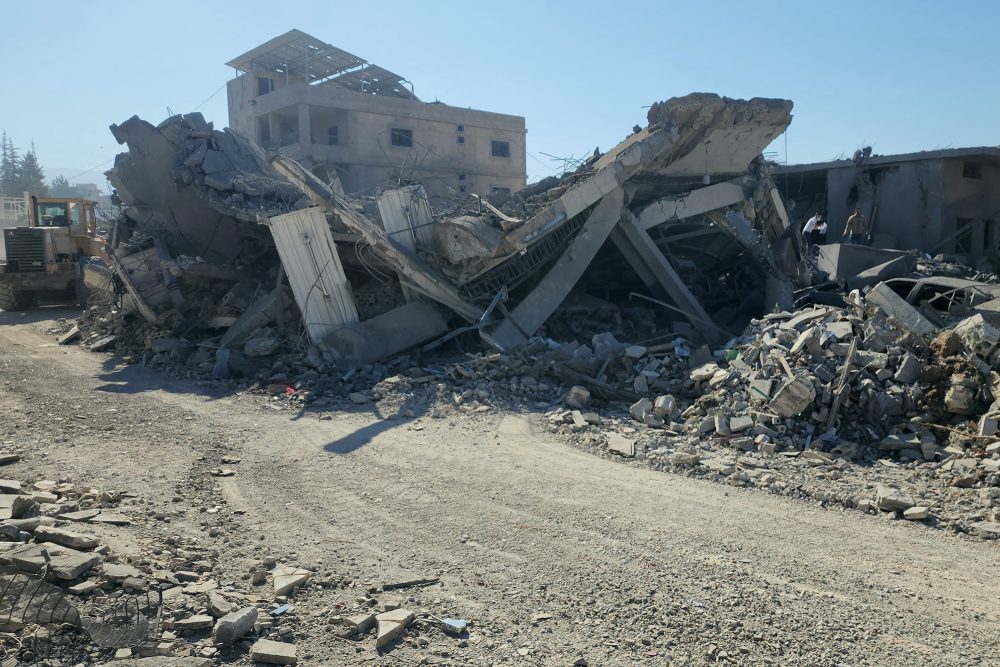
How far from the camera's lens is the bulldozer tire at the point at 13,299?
774 inches

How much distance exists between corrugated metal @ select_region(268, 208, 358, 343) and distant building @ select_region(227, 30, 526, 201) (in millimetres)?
15494

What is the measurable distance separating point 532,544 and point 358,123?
84.8ft

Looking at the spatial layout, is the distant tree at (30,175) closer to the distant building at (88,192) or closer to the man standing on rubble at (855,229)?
the distant building at (88,192)

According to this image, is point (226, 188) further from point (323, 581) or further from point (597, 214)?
point (323, 581)

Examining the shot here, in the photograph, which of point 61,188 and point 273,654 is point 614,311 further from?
point 61,188

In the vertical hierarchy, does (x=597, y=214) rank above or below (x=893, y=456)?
above

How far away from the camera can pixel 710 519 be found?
5.46 m

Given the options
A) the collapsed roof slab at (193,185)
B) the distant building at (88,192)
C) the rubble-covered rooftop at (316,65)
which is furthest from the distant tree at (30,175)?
the collapsed roof slab at (193,185)

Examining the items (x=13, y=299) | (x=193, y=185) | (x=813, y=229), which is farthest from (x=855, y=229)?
(x=13, y=299)

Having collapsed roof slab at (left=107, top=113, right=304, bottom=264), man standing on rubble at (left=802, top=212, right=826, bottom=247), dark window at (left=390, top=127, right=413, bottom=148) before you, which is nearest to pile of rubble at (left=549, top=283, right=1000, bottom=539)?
collapsed roof slab at (left=107, top=113, right=304, bottom=264)

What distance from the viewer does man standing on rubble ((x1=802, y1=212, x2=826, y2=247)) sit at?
1827 centimetres

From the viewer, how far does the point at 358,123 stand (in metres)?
28.4

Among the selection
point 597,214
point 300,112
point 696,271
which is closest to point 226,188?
point 597,214

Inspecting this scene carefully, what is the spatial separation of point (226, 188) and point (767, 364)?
408 inches
